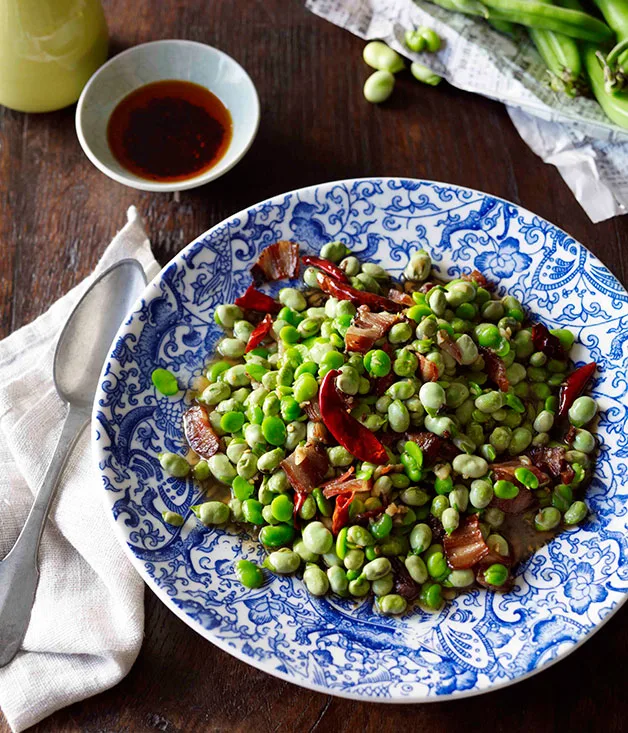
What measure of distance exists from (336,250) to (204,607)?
1230mm

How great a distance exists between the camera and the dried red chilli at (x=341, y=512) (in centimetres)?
224

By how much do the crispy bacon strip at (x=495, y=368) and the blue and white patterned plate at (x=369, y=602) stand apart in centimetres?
31

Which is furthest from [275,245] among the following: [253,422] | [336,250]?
[253,422]

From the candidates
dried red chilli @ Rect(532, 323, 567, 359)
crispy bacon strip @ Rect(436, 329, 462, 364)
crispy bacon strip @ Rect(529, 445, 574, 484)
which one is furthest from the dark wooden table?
crispy bacon strip @ Rect(436, 329, 462, 364)

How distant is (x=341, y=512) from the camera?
7.34 feet

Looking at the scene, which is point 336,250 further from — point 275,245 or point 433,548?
point 433,548

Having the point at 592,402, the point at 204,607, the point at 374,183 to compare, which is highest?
the point at 374,183

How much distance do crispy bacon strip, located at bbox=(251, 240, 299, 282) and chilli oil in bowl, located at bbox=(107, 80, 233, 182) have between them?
0.59m

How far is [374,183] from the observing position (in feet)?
9.22

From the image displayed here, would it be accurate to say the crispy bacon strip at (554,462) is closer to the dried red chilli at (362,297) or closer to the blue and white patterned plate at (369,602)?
the blue and white patterned plate at (369,602)

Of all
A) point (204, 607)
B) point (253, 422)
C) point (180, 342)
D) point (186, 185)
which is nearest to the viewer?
point (204, 607)

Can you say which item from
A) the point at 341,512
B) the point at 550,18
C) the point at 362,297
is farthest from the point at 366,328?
the point at 550,18

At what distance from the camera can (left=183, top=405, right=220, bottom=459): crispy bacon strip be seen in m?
2.46

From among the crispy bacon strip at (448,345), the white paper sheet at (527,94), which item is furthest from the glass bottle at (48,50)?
the crispy bacon strip at (448,345)
